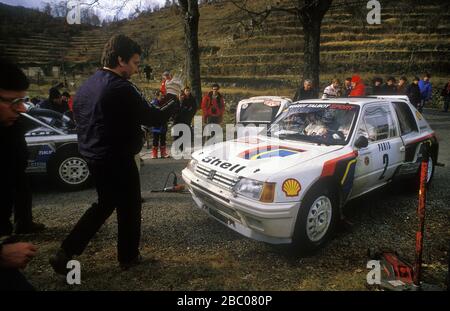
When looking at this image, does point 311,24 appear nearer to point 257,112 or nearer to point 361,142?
point 257,112

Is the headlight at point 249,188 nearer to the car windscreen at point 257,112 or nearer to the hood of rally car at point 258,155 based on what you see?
the hood of rally car at point 258,155

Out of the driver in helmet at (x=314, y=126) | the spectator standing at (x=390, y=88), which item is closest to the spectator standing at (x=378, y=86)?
the spectator standing at (x=390, y=88)

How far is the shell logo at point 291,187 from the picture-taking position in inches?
119

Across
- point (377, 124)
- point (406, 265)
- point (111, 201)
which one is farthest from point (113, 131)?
point (377, 124)

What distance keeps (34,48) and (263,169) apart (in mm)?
64170

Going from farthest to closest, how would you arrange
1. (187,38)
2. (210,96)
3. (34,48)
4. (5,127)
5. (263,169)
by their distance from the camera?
(34,48), (187,38), (210,96), (263,169), (5,127)

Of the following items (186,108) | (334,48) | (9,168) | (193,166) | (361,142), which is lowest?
(193,166)

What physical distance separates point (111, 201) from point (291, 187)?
167cm

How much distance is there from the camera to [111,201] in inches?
108

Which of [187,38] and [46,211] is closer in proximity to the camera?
[46,211]

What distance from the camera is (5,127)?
1601 millimetres

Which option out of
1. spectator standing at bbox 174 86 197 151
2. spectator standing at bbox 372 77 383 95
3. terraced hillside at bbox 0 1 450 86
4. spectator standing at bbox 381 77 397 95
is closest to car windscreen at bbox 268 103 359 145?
spectator standing at bbox 174 86 197 151
